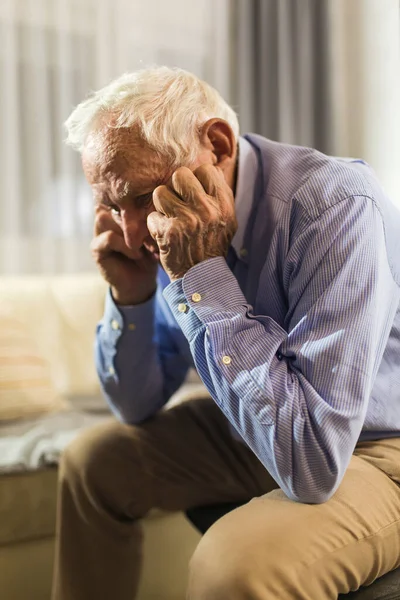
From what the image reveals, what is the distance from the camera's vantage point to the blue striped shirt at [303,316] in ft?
2.70

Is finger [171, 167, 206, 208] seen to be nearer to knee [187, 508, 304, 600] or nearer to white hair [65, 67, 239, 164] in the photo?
white hair [65, 67, 239, 164]

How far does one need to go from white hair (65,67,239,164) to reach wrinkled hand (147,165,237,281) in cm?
7

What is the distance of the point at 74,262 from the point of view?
8.41ft

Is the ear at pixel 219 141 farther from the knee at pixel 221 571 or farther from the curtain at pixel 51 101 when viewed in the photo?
the curtain at pixel 51 101

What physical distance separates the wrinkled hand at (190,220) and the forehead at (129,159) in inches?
1.7

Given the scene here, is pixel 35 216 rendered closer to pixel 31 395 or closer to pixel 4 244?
pixel 4 244

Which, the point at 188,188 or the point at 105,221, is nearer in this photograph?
the point at 188,188

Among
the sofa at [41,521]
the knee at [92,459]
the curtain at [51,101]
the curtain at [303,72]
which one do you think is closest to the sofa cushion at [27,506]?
the sofa at [41,521]

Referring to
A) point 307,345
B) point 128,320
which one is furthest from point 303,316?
point 128,320

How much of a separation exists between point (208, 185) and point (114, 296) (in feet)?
1.29

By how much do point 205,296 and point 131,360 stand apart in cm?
42

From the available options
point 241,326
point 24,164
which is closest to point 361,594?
point 241,326

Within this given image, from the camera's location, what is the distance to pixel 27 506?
140 centimetres

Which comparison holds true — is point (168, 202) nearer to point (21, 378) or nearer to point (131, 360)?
point (131, 360)
